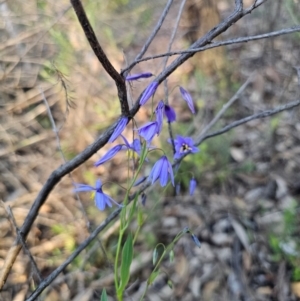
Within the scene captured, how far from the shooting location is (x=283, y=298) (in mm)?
1921

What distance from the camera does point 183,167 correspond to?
2514 millimetres

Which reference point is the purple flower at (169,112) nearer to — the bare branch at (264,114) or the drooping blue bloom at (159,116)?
the drooping blue bloom at (159,116)

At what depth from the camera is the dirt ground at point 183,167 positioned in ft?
6.77

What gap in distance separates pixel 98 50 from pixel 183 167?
175 cm

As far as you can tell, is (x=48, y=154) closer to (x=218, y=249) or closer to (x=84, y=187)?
(x=218, y=249)

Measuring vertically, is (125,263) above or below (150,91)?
below

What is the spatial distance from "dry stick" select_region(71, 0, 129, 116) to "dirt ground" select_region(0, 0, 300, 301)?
612 mm

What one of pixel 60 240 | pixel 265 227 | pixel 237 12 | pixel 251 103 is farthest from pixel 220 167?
pixel 237 12

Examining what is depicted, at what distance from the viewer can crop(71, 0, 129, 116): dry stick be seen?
0.72 m

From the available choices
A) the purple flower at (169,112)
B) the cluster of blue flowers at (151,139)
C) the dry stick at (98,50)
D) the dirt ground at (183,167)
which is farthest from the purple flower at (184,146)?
the dirt ground at (183,167)

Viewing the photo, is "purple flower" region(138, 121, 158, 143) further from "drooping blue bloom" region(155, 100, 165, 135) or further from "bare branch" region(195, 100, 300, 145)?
"bare branch" region(195, 100, 300, 145)

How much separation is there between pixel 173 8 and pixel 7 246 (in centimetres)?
294

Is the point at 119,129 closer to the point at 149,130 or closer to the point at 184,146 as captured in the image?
the point at 149,130

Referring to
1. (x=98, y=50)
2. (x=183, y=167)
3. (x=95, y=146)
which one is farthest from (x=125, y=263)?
(x=183, y=167)
